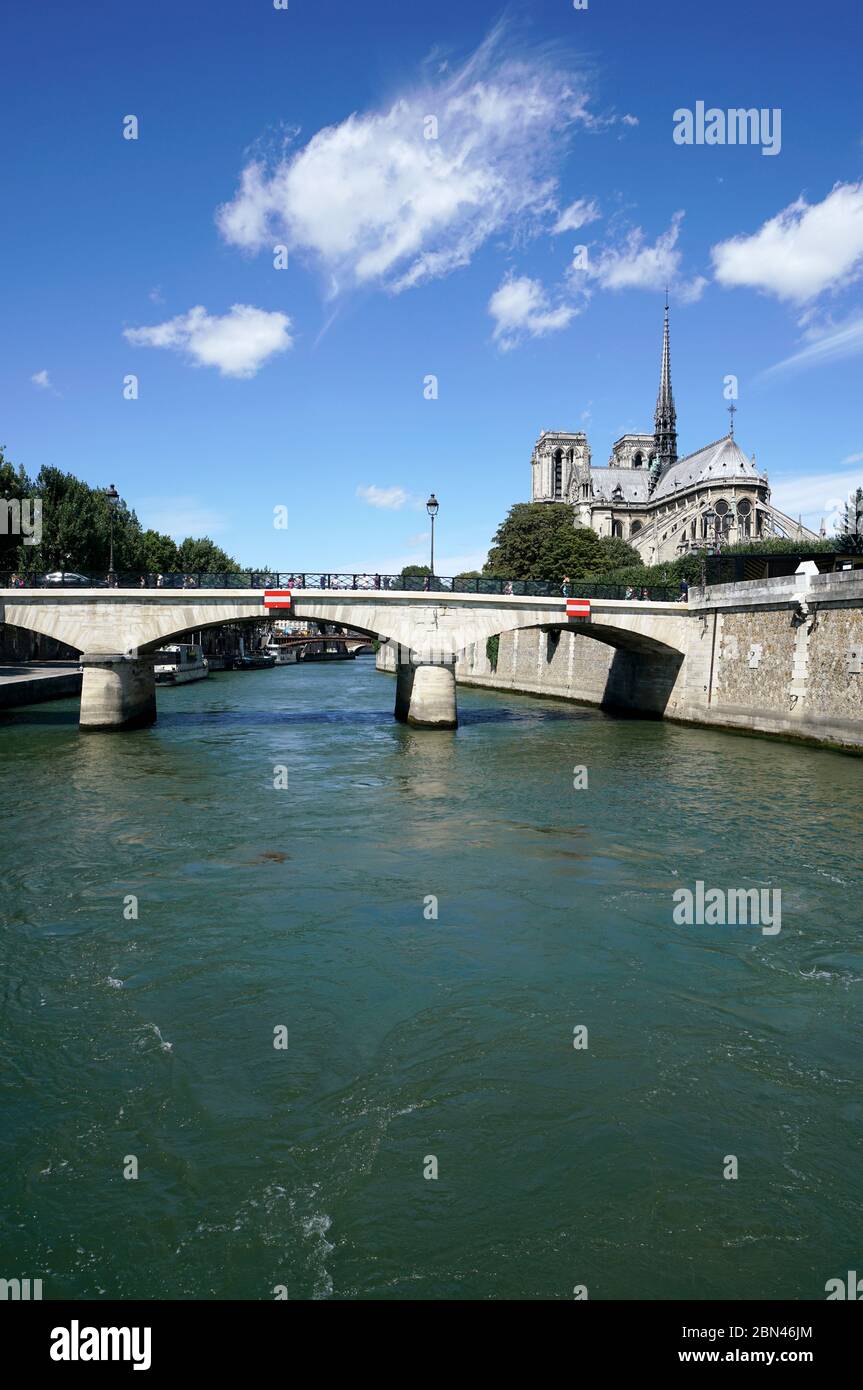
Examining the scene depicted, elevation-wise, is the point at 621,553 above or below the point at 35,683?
above

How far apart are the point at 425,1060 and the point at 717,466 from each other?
408 ft

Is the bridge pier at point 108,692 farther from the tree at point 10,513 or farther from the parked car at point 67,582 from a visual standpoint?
the tree at point 10,513

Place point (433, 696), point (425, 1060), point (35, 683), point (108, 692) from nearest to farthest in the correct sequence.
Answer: point (425, 1060) < point (108, 692) < point (433, 696) < point (35, 683)

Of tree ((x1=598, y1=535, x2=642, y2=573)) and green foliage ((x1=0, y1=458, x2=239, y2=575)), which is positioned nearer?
green foliage ((x1=0, y1=458, x2=239, y2=575))

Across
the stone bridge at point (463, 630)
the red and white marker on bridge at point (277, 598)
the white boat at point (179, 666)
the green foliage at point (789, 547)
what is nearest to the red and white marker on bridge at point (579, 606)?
the stone bridge at point (463, 630)

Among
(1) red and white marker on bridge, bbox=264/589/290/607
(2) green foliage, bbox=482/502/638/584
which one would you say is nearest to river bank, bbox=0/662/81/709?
(1) red and white marker on bridge, bbox=264/589/290/607

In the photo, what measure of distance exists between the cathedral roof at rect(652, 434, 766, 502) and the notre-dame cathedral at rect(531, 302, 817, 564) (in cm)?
13

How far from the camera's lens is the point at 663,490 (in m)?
140

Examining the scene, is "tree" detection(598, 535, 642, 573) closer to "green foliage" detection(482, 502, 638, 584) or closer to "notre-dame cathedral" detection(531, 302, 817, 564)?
"notre-dame cathedral" detection(531, 302, 817, 564)

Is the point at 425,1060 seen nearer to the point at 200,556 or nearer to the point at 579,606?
the point at 579,606

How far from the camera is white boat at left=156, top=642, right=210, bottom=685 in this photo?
222 ft

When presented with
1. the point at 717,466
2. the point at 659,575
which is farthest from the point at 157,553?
the point at 717,466
